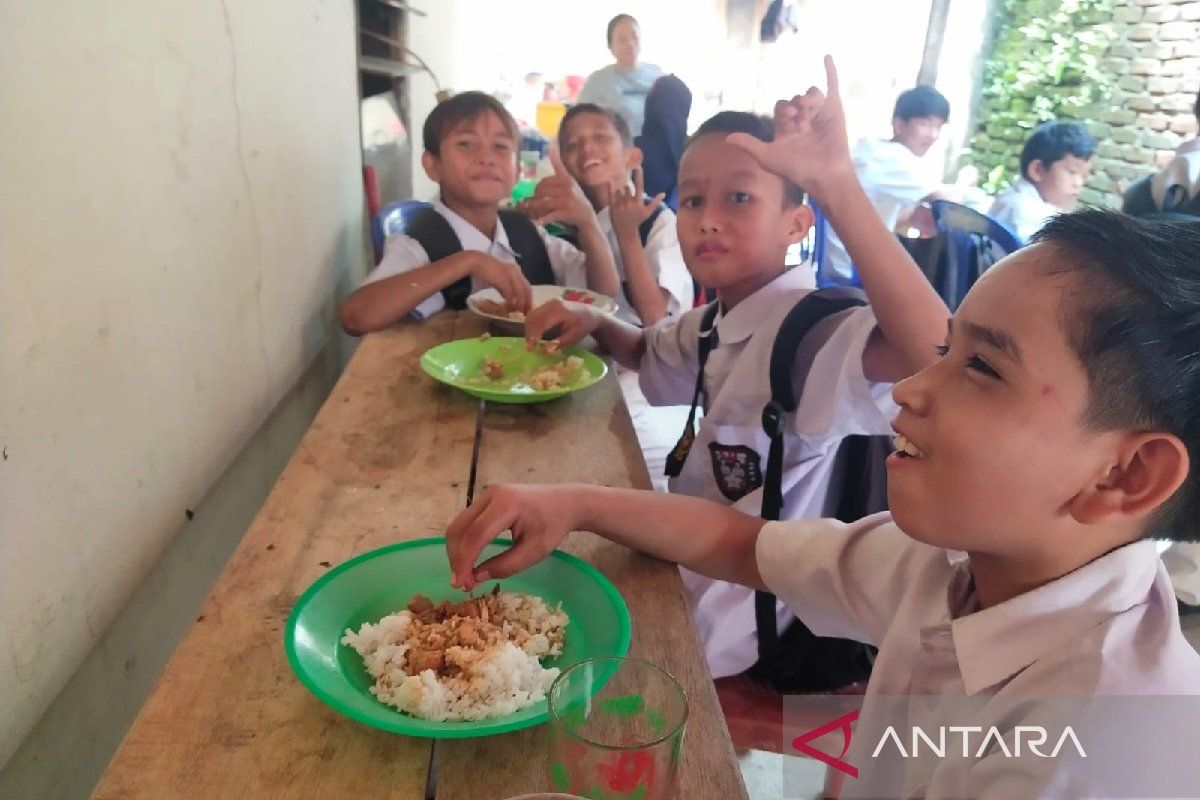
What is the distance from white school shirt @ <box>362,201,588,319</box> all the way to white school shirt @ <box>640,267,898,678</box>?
84 centimetres

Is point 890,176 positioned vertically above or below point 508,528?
above

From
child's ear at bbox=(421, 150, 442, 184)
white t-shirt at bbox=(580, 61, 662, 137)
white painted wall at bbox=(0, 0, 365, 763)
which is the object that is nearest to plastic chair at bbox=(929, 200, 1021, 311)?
child's ear at bbox=(421, 150, 442, 184)

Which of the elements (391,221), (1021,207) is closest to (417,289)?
(391,221)

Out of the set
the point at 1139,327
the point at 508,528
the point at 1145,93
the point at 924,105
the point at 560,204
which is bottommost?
the point at 508,528

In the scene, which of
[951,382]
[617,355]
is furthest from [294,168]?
[951,382]

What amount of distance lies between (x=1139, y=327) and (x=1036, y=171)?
3.55 m

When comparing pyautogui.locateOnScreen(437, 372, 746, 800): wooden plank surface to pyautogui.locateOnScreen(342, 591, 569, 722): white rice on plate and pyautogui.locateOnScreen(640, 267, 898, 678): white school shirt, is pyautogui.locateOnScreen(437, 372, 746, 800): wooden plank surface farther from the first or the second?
pyautogui.locateOnScreen(640, 267, 898, 678): white school shirt

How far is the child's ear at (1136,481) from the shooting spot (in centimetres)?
63

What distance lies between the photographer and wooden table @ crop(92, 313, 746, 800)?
657 mm

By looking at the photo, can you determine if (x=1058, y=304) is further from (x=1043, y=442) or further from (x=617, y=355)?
(x=617, y=355)

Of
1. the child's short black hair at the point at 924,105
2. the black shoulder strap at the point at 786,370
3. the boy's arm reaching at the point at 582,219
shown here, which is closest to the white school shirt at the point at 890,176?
the child's short black hair at the point at 924,105

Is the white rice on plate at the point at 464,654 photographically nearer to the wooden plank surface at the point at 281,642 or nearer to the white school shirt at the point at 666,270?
the wooden plank surface at the point at 281,642

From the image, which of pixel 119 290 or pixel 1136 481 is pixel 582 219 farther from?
pixel 1136 481

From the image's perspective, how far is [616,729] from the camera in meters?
0.68
